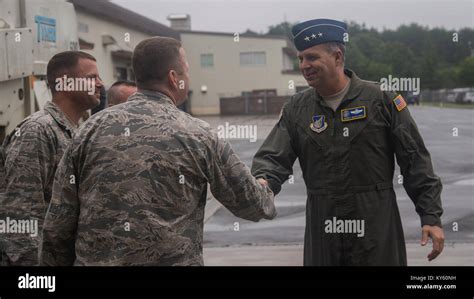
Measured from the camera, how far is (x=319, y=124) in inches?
134

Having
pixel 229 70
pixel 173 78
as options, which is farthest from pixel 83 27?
pixel 229 70

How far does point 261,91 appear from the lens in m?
36.2

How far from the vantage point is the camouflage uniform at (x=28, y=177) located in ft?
11.0

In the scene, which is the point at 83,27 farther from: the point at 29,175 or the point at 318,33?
the point at 318,33

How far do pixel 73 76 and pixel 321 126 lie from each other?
1.42 metres

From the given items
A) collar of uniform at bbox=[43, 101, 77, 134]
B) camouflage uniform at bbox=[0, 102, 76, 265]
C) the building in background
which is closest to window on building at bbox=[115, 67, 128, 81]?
the building in background

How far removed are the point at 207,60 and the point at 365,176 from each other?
30.6m

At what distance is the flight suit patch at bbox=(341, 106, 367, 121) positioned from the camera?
3.32 meters

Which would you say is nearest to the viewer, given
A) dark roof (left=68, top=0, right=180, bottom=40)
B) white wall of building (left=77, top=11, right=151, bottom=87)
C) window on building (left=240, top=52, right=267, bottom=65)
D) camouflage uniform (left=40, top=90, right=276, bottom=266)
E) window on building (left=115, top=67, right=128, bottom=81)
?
camouflage uniform (left=40, top=90, right=276, bottom=266)

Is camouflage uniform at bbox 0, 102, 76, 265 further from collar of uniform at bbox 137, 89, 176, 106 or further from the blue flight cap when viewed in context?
the blue flight cap

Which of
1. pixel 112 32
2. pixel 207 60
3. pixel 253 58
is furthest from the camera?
pixel 253 58

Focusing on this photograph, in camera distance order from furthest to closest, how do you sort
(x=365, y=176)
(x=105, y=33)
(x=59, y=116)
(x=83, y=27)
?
(x=105, y=33)
(x=83, y=27)
(x=59, y=116)
(x=365, y=176)

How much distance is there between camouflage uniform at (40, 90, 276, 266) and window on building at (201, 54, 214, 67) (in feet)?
99.1

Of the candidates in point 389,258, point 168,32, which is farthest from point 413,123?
point 168,32
